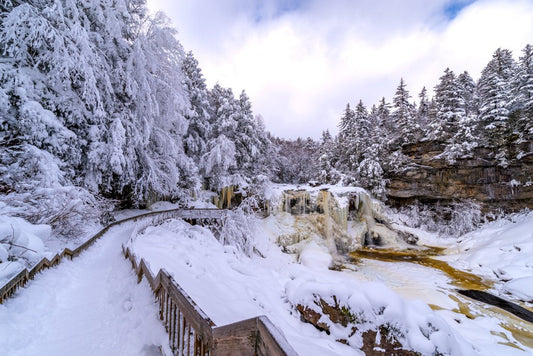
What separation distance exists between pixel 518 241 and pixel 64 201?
22722 mm

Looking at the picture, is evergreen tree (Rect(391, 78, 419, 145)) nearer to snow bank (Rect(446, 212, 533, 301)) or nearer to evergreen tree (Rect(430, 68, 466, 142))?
evergreen tree (Rect(430, 68, 466, 142))

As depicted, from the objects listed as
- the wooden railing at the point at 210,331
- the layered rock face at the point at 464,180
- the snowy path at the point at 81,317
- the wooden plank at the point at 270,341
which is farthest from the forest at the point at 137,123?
the wooden plank at the point at 270,341

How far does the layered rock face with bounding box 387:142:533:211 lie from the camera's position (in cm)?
1873

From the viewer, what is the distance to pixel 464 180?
21.1 m

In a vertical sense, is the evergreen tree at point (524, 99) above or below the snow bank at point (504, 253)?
above

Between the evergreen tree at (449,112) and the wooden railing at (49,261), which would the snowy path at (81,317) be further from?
the evergreen tree at (449,112)

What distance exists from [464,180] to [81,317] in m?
27.8

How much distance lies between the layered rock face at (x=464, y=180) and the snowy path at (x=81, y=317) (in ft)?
82.5

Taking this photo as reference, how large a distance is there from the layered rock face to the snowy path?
25.1 m

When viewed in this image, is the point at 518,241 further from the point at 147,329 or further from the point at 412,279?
the point at 147,329

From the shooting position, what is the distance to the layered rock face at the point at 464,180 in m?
18.7

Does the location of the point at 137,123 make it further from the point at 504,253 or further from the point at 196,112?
the point at 504,253

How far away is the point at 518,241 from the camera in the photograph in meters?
13.6

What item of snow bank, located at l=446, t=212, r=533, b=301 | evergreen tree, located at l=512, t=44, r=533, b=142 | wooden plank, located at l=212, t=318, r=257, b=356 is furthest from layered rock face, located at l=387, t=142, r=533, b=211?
wooden plank, located at l=212, t=318, r=257, b=356
